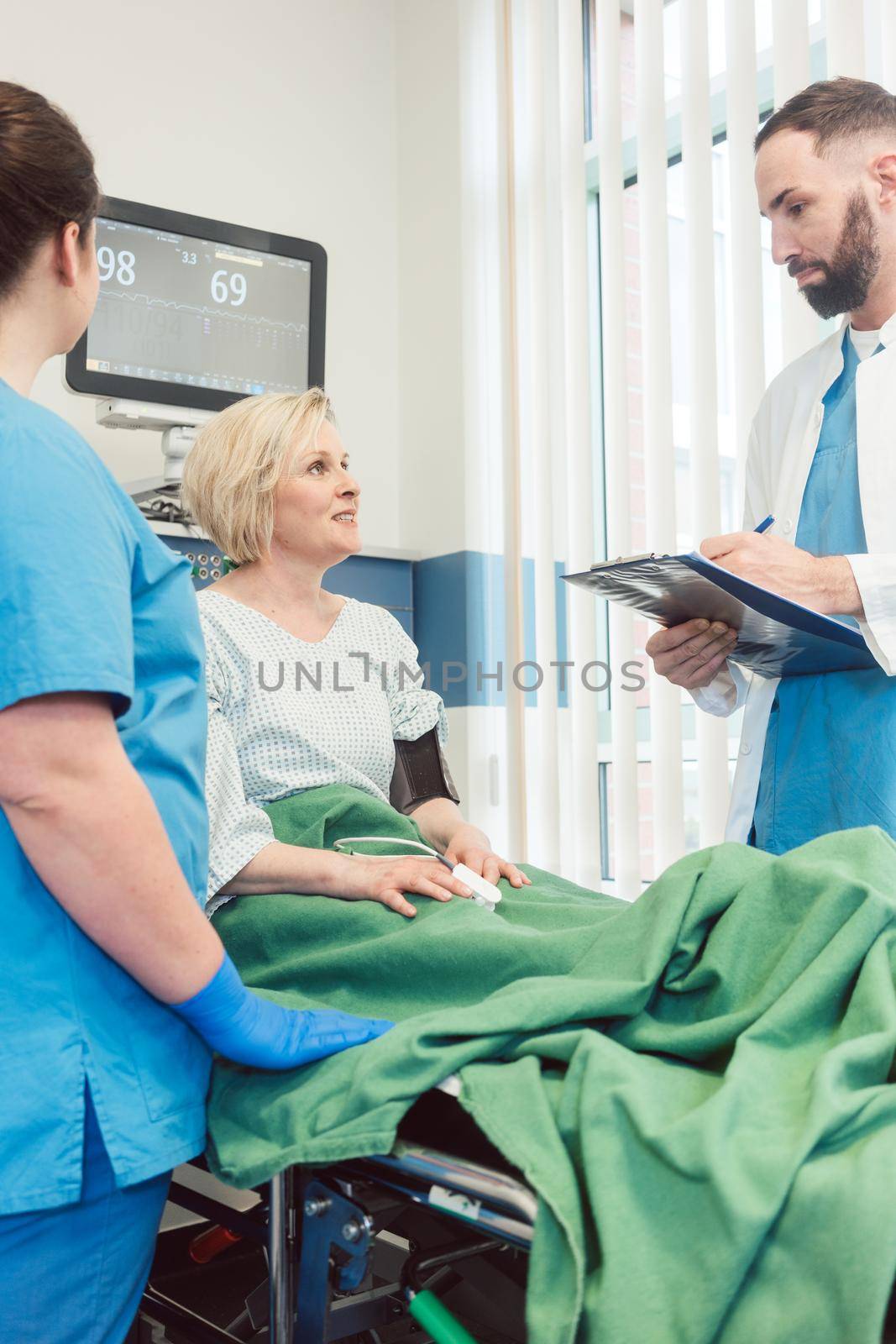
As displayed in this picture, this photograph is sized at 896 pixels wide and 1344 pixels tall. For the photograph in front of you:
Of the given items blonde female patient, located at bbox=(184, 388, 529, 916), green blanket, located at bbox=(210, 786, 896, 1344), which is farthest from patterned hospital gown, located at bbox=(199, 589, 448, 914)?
green blanket, located at bbox=(210, 786, 896, 1344)

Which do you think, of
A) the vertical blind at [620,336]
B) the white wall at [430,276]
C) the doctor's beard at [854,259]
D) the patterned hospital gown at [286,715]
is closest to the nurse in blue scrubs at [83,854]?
the patterned hospital gown at [286,715]

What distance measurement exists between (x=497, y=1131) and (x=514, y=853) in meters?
1.94

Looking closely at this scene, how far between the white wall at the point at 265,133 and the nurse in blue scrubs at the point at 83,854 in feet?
5.52

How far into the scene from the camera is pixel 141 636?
1014mm

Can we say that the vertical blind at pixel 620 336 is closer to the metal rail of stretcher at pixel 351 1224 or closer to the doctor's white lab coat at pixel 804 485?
the doctor's white lab coat at pixel 804 485

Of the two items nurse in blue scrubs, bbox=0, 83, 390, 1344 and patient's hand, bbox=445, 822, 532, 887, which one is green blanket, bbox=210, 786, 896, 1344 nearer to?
nurse in blue scrubs, bbox=0, 83, 390, 1344

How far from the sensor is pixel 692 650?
1.66m

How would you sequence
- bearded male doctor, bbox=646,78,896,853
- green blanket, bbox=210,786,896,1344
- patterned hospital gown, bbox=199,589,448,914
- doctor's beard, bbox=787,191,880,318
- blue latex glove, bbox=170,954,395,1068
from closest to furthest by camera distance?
green blanket, bbox=210,786,896,1344
blue latex glove, bbox=170,954,395,1068
patterned hospital gown, bbox=199,589,448,914
bearded male doctor, bbox=646,78,896,853
doctor's beard, bbox=787,191,880,318

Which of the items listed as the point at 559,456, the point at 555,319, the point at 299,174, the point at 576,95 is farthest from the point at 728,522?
the point at 299,174

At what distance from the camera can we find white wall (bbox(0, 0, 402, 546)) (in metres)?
2.63

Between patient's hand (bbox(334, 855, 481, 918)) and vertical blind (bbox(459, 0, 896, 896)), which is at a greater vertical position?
vertical blind (bbox(459, 0, 896, 896))

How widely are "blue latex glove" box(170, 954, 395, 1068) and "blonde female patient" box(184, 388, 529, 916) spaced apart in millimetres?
414

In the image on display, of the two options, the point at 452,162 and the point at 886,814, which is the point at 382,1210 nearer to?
the point at 886,814

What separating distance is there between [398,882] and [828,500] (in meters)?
0.88
